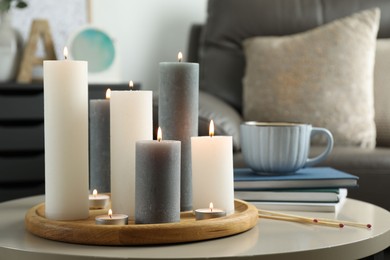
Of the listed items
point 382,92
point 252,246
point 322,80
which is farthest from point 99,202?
point 382,92

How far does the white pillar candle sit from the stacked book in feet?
0.67

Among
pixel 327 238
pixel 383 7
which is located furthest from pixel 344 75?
pixel 327 238

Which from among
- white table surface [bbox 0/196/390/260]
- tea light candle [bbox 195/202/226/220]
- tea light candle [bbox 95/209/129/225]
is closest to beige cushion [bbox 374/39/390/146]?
white table surface [bbox 0/196/390/260]

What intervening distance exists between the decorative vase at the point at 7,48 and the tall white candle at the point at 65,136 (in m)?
1.90

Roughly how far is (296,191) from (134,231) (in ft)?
1.46

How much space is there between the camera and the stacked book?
131 cm

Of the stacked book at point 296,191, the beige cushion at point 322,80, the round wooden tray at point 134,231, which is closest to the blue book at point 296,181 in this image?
the stacked book at point 296,191

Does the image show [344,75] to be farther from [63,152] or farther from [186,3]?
[63,152]

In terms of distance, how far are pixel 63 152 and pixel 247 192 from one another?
0.40 meters

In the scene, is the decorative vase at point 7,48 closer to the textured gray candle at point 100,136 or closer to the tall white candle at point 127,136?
the textured gray candle at point 100,136

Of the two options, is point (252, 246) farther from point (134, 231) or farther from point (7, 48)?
point (7, 48)

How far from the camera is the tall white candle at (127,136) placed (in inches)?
43.1

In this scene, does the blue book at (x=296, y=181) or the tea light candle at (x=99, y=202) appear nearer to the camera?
the tea light candle at (x=99, y=202)

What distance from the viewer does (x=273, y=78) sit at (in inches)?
104
